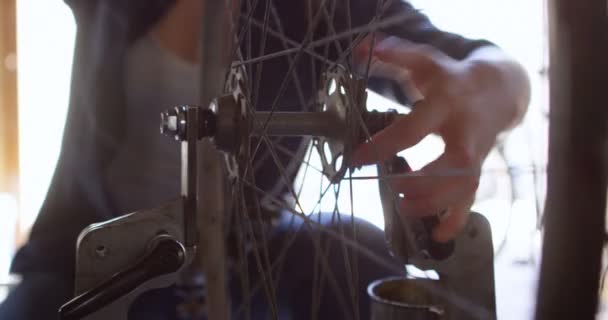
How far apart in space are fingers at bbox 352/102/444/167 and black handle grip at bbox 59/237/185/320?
149 millimetres

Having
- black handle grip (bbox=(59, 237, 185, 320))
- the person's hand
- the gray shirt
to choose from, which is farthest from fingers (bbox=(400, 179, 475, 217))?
the gray shirt

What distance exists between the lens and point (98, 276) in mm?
457

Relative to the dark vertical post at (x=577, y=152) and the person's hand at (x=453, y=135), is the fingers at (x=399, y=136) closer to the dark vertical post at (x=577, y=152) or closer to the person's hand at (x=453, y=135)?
the person's hand at (x=453, y=135)

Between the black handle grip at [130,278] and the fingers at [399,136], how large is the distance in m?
0.15

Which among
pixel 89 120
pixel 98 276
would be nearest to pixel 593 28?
pixel 98 276

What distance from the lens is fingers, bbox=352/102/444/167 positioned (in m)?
0.41

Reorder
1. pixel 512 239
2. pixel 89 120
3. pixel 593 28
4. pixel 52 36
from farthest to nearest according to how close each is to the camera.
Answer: pixel 52 36, pixel 89 120, pixel 512 239, pixel 593 28

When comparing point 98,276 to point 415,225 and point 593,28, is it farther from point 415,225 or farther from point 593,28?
point 593,28

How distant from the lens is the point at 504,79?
0.40 meters

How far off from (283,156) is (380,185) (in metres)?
0.35

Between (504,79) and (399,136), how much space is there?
0.08m

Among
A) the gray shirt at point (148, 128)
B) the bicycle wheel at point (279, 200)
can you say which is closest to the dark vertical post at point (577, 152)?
the bicycle wheel at point (279, 200)

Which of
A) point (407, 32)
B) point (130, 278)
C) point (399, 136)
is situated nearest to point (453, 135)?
point (399, 136)

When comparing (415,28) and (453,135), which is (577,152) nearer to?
(453,135)
